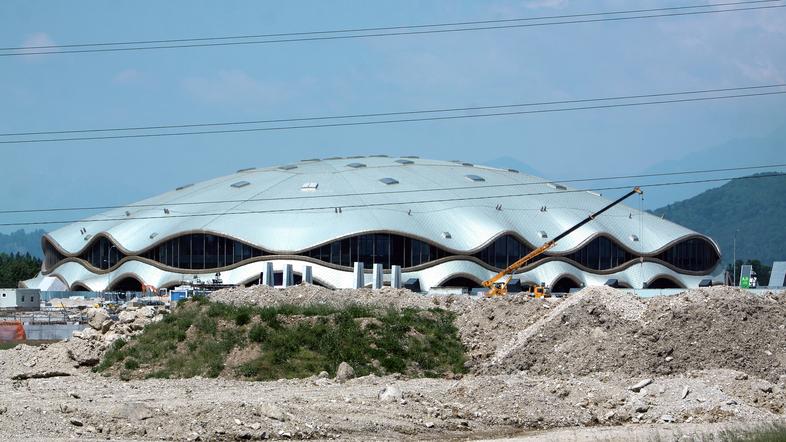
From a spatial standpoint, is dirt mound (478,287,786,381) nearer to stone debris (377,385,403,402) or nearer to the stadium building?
stone debris (377,385,403,402)

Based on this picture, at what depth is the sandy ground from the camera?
89.7ft

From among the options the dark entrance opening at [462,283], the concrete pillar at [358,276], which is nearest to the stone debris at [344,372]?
the concrete pillar at [358,276]

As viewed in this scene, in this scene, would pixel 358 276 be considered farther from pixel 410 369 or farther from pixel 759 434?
pixel 759 434

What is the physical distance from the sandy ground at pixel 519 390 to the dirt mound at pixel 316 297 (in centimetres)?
412

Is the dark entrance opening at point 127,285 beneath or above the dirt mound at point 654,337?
above

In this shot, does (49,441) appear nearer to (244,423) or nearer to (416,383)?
(244,423)

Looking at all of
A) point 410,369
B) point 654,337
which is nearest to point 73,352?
point 410,369

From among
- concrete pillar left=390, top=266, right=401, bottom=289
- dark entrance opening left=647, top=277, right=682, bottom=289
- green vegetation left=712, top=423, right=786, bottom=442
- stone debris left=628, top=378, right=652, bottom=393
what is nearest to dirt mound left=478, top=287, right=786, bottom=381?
stone debris left=628, top=378, right=652, bottom=393

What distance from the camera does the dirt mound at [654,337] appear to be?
3547 cm

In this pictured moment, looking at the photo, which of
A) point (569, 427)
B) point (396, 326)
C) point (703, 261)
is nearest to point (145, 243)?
point (703, 261)

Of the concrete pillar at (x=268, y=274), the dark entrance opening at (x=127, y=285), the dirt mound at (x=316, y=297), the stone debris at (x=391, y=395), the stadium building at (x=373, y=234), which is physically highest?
the stadium building at (x=373, y=234)

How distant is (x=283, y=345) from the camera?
3916cm

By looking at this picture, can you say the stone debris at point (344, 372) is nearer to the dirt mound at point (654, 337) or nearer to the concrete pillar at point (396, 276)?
the dirt mound at point (654, 337)

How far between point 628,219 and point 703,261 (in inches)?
377
